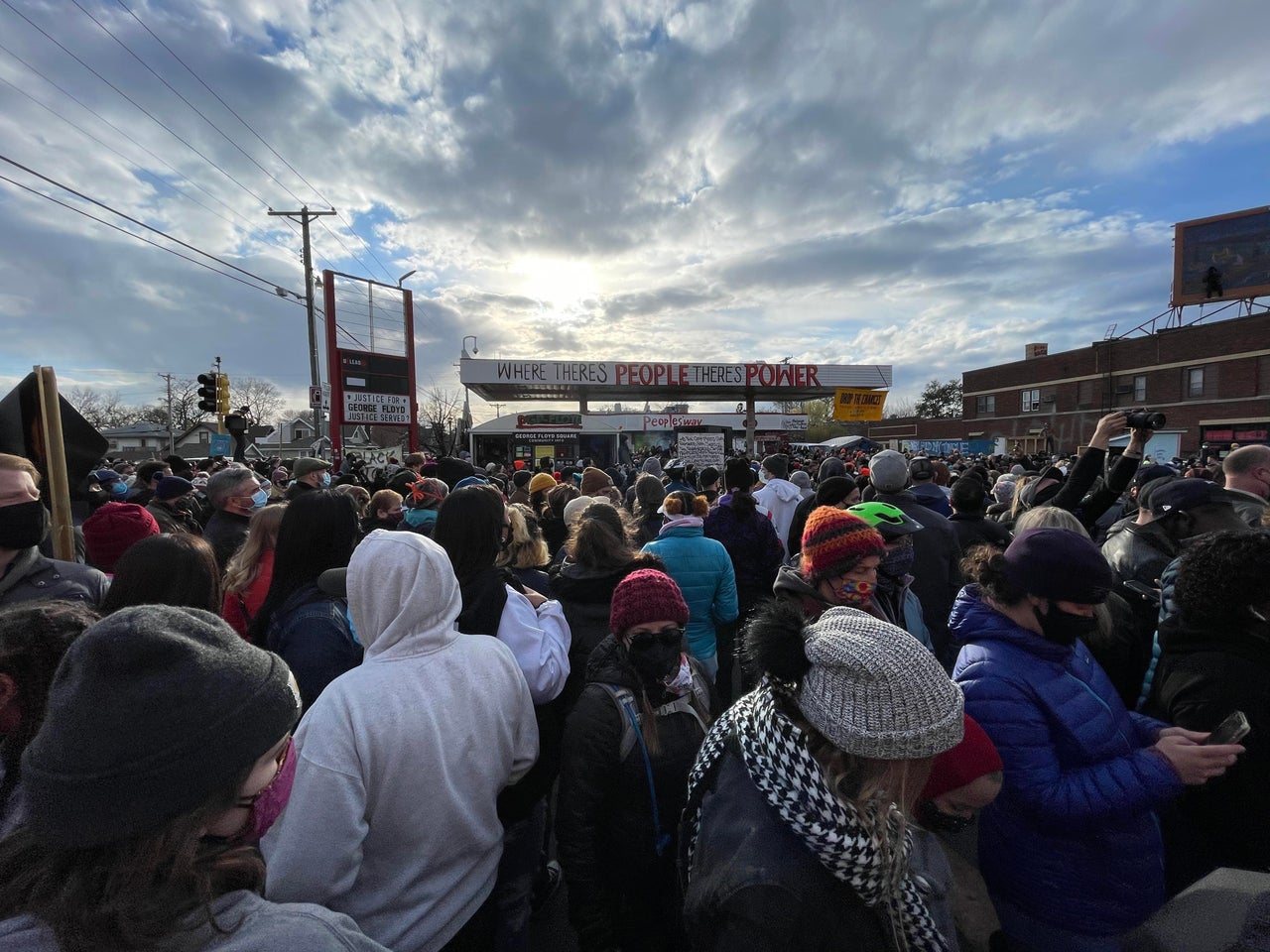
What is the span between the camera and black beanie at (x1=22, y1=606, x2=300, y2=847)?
87 centimetres

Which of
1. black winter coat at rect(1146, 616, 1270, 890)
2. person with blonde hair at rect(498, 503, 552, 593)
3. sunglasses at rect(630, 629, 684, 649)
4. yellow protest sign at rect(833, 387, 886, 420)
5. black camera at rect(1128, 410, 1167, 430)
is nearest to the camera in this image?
black winter coat at rect(1146, 616, 1270, 890)

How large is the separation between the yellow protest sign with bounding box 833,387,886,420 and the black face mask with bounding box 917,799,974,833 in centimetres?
1835

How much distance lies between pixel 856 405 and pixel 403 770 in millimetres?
20612

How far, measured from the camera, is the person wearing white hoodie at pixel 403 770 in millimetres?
1575

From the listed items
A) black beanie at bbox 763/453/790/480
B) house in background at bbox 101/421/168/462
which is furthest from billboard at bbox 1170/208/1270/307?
house in background at bbox 101/421/168/462

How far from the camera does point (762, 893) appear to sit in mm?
1290

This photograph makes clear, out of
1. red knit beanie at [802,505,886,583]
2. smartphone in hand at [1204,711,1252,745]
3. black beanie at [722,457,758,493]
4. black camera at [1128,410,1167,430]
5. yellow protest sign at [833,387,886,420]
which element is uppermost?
Answer: yellow protest sign at [833,387,886,420]

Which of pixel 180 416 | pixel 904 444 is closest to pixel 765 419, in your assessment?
pixel 904 444

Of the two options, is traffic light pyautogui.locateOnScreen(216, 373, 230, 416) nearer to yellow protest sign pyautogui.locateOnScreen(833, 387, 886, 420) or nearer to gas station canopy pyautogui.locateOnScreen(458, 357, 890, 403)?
gas station canopy pyautogui.locateOnScreen(458, 357, 890, 403)

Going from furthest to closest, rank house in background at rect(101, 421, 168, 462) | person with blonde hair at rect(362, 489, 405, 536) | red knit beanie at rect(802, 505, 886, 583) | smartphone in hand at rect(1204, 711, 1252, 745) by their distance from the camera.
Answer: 1. house in background at rect(101, 421, 168, 462)
2. person with blonde hair at rect(362, 489, 405, 536)
3. red knit beanie at rect(802, 505, 886, 583)
4. smartphone in hand at rect(1204, 711, 1252, 745)

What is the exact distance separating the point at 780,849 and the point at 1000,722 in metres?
0.99

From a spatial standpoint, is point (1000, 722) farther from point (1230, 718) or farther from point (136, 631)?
point (136, 631)

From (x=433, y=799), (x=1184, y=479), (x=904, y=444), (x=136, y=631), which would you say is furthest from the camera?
(x=904, y=444)

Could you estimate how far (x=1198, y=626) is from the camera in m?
2.04
